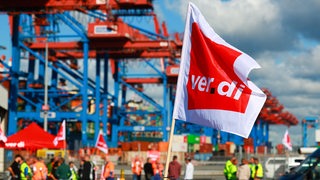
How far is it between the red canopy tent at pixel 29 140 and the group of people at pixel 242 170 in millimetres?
7616

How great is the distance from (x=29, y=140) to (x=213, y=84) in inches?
674

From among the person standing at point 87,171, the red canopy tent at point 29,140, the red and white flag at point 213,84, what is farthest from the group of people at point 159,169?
the red and white flag at point 213,84

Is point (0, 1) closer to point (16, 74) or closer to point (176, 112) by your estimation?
point (16, 74)

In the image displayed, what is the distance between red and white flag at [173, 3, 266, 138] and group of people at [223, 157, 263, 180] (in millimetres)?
10708

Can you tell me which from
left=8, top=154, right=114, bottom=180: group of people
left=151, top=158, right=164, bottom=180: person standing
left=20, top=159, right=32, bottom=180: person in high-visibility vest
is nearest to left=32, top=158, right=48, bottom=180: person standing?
left=8, top=154, right=114, bottom=180: group of people

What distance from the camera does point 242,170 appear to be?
20.5 meters

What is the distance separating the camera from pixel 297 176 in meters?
11.2

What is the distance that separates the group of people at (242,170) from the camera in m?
20.4

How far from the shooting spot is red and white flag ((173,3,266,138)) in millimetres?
9695

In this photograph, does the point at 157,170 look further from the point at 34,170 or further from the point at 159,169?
the point at 34,170

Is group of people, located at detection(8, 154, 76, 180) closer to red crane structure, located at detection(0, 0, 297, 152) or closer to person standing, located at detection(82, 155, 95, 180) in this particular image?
person standing, located at detection(82, 155, 95, 180)

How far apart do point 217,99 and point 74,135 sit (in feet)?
257

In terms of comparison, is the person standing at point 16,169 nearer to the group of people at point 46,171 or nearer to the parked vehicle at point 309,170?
the group of people at point 46,171

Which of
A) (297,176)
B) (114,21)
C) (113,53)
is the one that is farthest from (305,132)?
(297,176)
